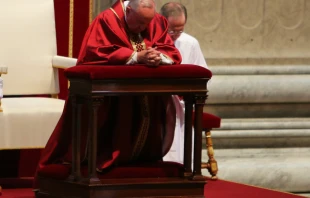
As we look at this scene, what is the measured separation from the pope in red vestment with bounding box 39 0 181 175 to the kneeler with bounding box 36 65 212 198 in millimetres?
109

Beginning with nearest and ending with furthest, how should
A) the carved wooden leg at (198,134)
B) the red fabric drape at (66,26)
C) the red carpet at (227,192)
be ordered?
the carved wooden leg at (198,134), the red carpet at (227,192), the red fabric drape at (66,26)

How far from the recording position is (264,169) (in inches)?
334

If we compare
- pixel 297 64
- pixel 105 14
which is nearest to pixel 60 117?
pixel 105 14

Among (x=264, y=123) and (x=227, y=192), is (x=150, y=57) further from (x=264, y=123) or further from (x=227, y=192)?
(x=264, y=123)

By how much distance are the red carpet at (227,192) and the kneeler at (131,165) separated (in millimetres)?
404

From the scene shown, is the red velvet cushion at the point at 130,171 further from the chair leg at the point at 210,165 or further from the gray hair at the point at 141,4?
the chair leg at the point at 210,165

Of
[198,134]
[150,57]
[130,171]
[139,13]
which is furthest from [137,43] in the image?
[130,171]

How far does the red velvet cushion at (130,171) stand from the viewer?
6.30 metres

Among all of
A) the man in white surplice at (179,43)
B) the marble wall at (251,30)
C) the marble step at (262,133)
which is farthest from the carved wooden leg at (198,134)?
the marble wall at (251,30)

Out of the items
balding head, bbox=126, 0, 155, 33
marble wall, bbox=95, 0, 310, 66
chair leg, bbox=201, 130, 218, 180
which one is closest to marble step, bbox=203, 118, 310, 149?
marble wall, bbox=95, 0, 310, 66

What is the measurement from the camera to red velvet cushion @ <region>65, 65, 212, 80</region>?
6070 mm

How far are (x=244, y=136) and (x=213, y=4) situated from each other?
111 cm

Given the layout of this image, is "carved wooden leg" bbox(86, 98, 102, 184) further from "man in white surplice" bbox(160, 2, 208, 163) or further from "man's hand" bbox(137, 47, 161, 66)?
"man in white surplice" bbox(160, 2, 208, 163)

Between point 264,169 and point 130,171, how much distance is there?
7.79 ft
